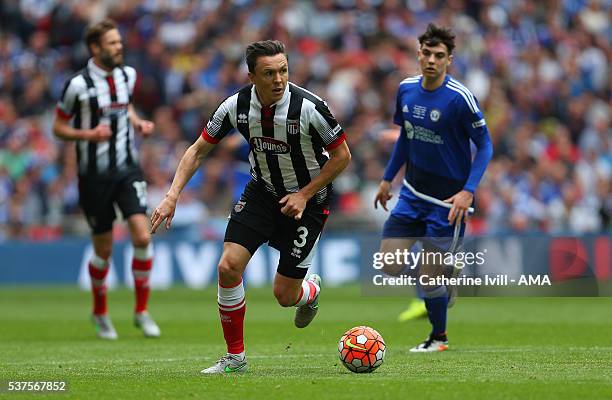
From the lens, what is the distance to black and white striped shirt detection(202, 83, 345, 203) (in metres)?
8.19

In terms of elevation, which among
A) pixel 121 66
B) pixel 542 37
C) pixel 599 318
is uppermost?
pixel 542 37

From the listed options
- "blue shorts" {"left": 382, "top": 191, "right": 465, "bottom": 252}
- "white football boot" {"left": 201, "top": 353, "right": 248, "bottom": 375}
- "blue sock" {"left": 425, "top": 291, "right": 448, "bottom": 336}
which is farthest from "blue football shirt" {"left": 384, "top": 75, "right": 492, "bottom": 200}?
"white football boot" {"left": 201, "top": 353, "right": 248, "bottom": 375}

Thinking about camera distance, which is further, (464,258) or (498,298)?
(498,298)

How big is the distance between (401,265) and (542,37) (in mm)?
15419

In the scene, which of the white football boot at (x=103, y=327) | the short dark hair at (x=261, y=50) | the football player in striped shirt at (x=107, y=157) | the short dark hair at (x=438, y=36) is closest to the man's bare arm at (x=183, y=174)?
the short dark hair at (x=261, y=50)

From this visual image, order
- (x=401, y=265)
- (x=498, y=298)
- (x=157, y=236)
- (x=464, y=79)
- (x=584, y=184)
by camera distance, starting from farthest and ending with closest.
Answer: (x=464, y=79) < (x=584, y=184) < (x=157, y=236) < (x=498, y=298) < (x=401, y=265)

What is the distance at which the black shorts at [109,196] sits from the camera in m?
12.2

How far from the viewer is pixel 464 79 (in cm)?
2295

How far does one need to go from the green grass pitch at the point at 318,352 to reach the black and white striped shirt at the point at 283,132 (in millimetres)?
1454

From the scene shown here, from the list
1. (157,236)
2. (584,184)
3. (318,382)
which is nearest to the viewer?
(318,382)

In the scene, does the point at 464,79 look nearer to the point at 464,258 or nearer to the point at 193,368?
the point at 464,258

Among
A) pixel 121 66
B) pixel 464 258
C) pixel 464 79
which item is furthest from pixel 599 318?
→ pixel 464 79

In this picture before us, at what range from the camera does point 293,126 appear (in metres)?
8.22

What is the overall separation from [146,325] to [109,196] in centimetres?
142
